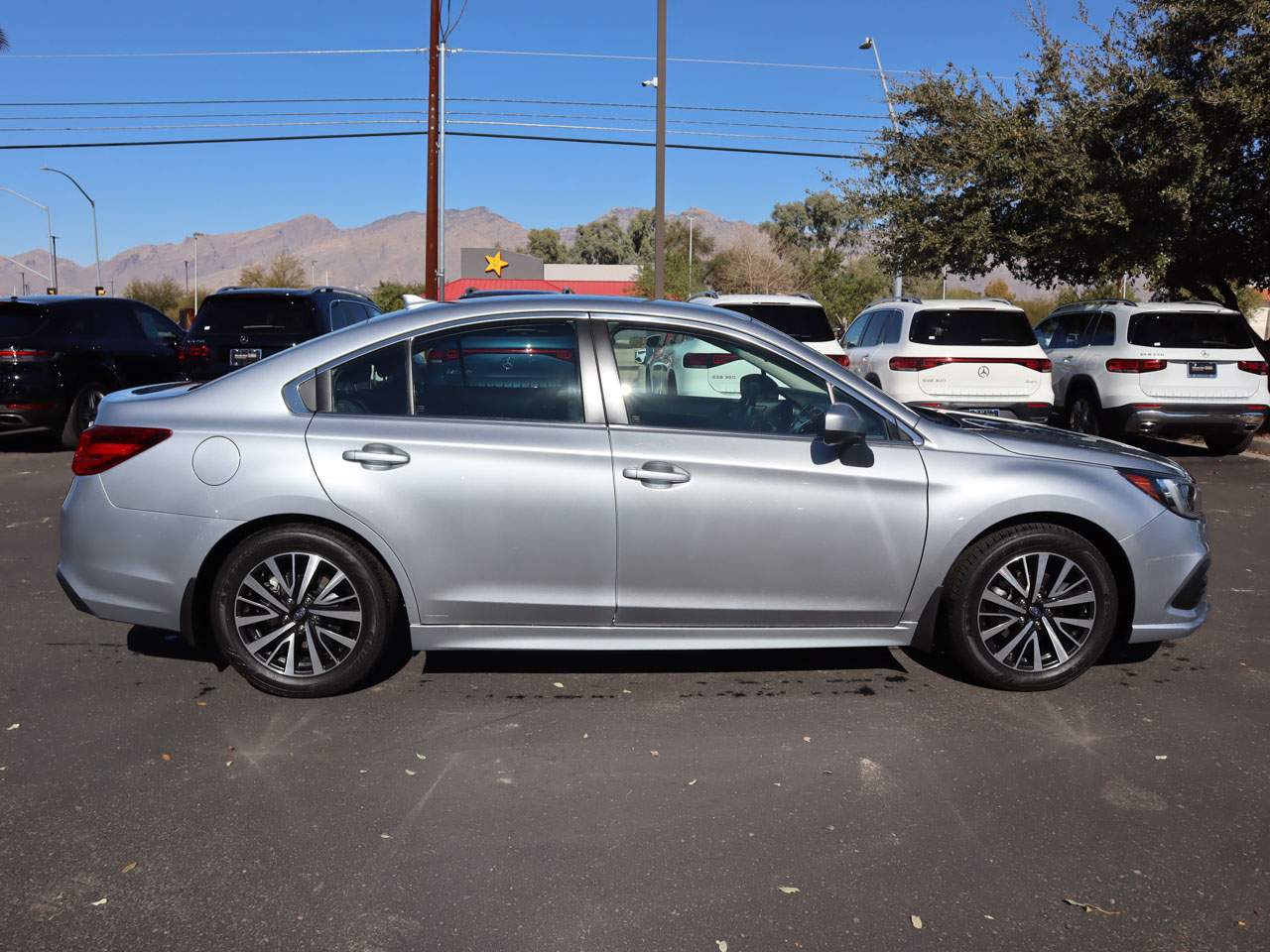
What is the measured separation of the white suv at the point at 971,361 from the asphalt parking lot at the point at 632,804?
721 centimetres

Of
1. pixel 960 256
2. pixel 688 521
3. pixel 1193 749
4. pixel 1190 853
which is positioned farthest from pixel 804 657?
pixel 960 256

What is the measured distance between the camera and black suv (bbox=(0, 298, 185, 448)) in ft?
39.8

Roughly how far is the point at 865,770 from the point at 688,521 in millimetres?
1147

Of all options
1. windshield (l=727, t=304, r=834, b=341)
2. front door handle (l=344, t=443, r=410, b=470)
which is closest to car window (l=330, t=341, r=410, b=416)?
front door handle (l=344, t=443, r=410, b=470)

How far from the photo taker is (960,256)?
18969 millimetres

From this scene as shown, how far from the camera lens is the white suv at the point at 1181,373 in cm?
1238

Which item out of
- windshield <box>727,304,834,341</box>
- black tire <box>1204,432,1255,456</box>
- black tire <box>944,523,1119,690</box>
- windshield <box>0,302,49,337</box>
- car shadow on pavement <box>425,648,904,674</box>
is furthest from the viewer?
black tire <box>1204,432,1255,456</box>

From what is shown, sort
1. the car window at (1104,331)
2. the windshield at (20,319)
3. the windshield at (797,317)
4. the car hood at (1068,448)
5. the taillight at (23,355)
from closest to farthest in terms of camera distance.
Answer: the car hood at (1068,448) → the taillight at (23,355) → the windshield at (20,319) → the windshield at (797,317) → the car window at (1104,331)

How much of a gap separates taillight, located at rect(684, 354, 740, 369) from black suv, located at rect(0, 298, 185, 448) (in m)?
9.13

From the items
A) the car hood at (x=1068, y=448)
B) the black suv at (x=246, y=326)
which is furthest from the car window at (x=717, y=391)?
the black suv at (x=246, y=326)

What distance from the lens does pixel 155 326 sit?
46.7 ft

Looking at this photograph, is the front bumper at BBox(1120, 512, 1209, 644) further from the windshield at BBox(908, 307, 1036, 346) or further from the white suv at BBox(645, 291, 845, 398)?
the windshield at BBox(908, 307, 1036, 346)

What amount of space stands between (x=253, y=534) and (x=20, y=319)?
9658 mm

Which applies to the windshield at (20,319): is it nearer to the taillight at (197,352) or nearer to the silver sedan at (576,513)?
the taillight at (197,352)
